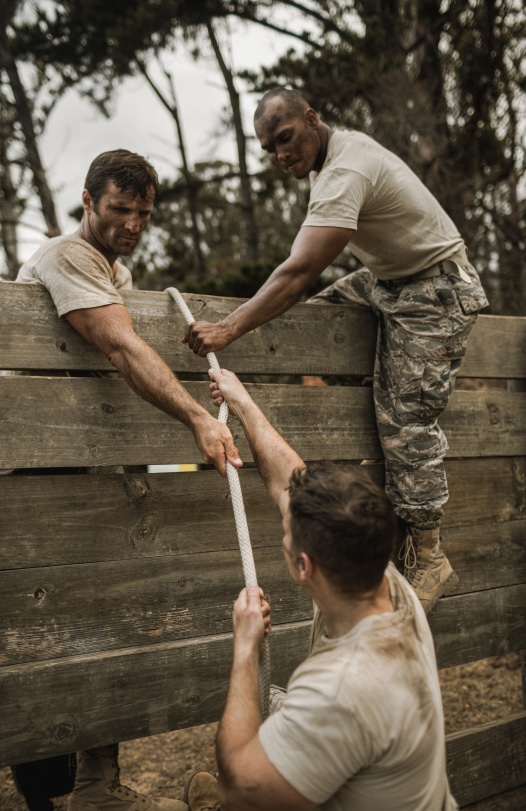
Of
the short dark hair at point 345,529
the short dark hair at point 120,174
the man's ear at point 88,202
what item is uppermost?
the short dark hair at point 120,174

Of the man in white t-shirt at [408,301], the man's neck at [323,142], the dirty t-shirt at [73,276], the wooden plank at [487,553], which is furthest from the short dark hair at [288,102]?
the wooden plank at [487,553]

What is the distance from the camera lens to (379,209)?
274 centimetres

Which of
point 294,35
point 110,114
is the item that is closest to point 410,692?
point 294,35

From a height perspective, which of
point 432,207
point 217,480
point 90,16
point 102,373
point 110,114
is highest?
point 90,16

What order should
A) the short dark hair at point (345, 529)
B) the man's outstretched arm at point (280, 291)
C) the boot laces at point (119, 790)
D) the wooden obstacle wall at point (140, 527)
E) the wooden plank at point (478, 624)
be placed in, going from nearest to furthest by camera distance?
the short dark hair at point (345, 529) < the wooden obstacle wall at point (140, 527) < the man's outstretched arm at point (280, 291) < the boot laces at point (119, 790) < the wooden plank at point (478, 624)

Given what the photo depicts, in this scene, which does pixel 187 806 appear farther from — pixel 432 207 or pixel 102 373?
pixel 432 207

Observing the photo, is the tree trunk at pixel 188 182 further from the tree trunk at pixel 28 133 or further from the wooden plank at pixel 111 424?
the wooden plank at pixel 111 424

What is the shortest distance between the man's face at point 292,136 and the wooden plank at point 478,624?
1941mm

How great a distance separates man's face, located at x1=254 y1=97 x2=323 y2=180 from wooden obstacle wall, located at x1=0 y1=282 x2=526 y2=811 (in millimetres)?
607

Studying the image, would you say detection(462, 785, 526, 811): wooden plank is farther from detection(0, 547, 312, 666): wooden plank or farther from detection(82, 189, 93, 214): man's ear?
detection(82, 189, 93, 214): man's ear

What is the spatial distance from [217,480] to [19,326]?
88cm

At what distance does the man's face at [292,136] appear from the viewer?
284cm

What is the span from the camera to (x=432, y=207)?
2.82 metres

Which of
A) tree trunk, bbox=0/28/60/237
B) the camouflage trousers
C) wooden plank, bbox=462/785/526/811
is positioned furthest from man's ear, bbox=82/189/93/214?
tree trunk, bbox=0/28/60/237
